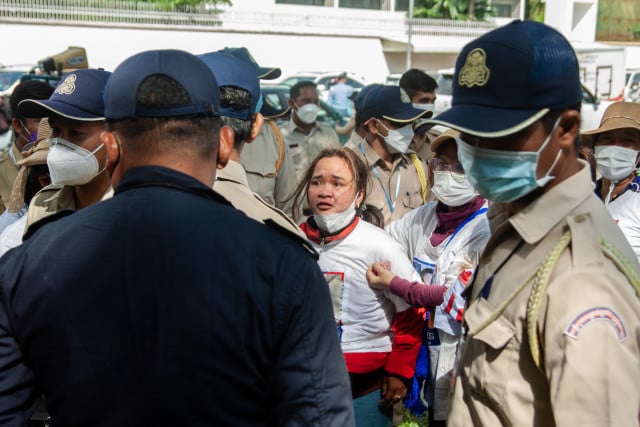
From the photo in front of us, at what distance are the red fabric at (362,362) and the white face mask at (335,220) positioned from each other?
66 cm

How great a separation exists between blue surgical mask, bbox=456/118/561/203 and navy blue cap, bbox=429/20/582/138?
0.35 ft

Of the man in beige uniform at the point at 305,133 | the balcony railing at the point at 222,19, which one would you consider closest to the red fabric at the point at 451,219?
the man in beige uniform at the point at 305,133

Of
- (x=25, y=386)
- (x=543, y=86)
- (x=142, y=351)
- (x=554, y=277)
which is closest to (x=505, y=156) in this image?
(x=543, y=86)

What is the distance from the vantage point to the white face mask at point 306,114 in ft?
26.4

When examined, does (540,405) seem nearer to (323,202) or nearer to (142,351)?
(142,351)

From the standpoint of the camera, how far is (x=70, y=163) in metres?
3.13

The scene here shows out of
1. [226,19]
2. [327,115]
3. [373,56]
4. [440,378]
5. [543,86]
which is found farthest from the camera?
[373,56]

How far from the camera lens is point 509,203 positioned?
223 centimetres

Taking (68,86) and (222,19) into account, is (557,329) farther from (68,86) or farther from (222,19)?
(222,19)

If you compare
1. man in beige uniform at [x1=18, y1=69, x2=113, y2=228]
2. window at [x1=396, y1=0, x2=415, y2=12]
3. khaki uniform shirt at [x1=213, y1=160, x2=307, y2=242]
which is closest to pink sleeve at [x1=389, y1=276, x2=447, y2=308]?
khaki uniform shirt at [x1=213, y1=160, x2=307, y2=242]

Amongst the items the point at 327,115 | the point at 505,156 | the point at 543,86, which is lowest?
the point at 327,115

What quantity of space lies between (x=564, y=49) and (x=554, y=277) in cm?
65

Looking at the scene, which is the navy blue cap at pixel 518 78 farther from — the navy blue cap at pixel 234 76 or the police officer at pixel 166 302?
the navy blue cap at pixel 234 76

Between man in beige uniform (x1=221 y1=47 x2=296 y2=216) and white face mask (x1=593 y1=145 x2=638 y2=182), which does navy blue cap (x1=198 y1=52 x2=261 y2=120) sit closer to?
man in beige uniform (x1=221 y1=47 x2=296 y2=216)
